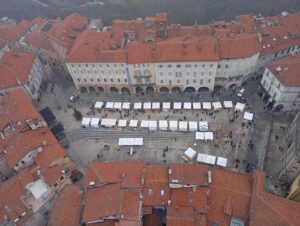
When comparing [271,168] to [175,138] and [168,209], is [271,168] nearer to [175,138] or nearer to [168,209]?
[175,138]

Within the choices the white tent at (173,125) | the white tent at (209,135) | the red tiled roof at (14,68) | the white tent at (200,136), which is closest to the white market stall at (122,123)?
the white tent at (173,125)

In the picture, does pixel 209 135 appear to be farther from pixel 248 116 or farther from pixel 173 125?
pixel 248 116

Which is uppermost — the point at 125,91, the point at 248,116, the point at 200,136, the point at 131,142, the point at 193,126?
the point at 125,91

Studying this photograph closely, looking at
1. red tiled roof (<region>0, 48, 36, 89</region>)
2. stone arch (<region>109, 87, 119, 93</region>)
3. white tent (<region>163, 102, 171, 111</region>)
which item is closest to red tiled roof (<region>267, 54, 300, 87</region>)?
white tent (<region>163, 102, 171, 111</region>)

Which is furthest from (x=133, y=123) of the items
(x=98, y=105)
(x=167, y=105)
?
(x=98, y=105)

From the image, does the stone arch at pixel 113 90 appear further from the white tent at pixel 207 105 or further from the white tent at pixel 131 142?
the white tent at pixel 207 105
